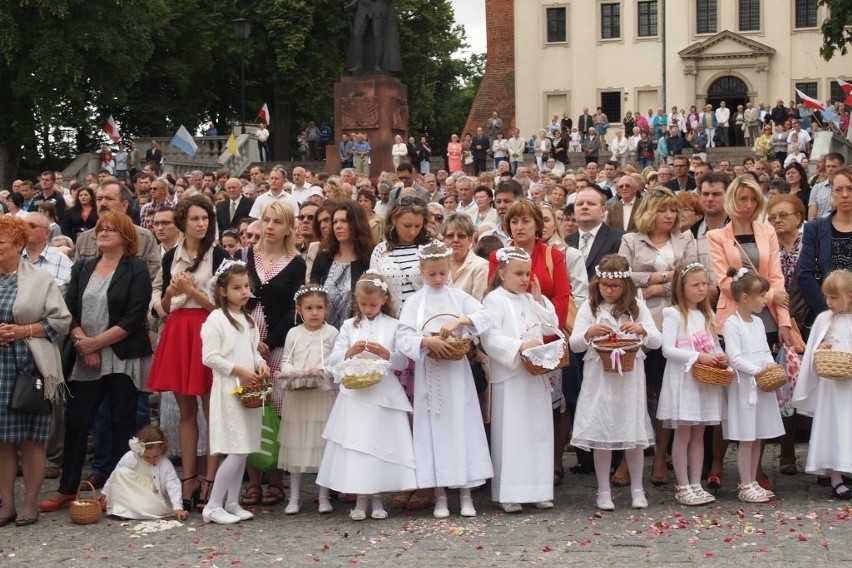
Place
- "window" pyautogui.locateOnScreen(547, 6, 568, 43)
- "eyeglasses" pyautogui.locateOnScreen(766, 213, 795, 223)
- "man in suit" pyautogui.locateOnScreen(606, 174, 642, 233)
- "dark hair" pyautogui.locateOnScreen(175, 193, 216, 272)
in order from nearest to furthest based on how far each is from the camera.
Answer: "dark hair" pyautogui.locateOnScreen(175, 193, 216, 272) < "eyeglasses" pyautogui.locateOnScreen(766, 213, 795, 223) < "man in suit" pyautogui.locateOnScreen(606, 174, 642, 233) < "window" pyautogui.locateOnScreen(547, 6, 568, 43)

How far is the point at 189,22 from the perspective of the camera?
50.8 meters

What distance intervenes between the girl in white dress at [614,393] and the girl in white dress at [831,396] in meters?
1.15

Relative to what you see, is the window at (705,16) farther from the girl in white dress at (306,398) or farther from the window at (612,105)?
the girl in white dress at (306,398)

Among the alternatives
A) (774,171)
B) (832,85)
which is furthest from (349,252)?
(832,85)

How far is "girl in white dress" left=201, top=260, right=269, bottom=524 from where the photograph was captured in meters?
8.97

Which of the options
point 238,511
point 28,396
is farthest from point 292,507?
point 28,396

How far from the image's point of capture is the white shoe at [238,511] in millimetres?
8968

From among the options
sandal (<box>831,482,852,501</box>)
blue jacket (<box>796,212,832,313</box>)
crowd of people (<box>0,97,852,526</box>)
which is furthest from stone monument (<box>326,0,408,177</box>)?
sandal (<box>831,482,852,501</box>)

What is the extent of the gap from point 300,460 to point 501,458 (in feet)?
4.52

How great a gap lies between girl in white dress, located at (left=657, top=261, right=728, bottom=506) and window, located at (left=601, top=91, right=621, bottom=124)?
51.1 meters

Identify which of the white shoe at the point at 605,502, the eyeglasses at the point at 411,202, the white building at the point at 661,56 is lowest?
the white shoe at the point at 605,502

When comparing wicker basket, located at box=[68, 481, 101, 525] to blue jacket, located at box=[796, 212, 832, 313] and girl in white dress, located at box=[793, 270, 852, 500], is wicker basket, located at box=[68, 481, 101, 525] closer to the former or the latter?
girl in white dress, located at box=[793, 270, 852, 500]

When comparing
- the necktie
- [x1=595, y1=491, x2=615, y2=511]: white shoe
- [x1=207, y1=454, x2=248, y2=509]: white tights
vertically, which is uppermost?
the necktie

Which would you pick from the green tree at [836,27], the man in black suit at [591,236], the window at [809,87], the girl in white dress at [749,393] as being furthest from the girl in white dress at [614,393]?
the window at [809,87]
